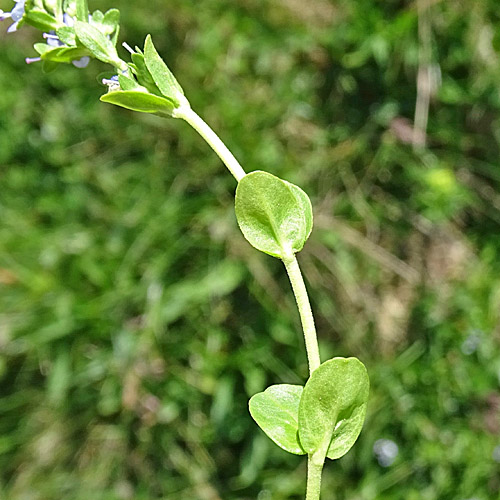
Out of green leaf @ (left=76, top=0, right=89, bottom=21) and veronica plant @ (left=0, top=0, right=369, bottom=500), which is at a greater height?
green leaf @ (left=76, top=0, right=89, bottom=21)

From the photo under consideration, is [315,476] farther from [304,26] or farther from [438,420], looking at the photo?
[304,26]

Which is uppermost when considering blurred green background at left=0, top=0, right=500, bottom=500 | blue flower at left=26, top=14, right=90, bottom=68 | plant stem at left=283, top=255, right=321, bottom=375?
blue flower at left=26, top=14, right=90, bottom=68

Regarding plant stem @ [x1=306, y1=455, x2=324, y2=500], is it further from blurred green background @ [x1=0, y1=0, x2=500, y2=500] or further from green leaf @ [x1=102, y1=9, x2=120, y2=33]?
blurred green background @ [x1=0, y1=0, x2=500, y2=500]

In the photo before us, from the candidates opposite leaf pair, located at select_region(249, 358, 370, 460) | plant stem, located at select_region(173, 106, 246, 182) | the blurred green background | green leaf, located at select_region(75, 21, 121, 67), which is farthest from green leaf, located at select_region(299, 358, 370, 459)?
the blurred green background

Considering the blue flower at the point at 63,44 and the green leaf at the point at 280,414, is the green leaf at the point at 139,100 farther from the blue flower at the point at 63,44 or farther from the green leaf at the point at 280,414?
the green leaf at the point at 280,414

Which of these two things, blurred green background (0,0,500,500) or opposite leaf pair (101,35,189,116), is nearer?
opposite leaf pair (101,35,189,116)

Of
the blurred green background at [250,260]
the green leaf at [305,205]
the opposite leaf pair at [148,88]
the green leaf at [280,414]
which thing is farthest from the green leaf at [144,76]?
the blurred green background at [250,260]

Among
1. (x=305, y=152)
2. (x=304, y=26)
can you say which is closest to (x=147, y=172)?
(x=305, y=152)
